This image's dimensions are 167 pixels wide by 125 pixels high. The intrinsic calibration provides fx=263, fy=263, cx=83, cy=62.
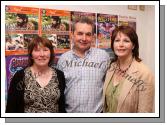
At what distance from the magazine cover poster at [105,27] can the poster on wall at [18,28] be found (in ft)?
1.36

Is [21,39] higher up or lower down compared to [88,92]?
higher up

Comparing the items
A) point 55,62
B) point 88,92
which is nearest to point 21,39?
point 55,62

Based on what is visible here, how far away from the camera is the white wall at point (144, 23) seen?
1668 millimetres

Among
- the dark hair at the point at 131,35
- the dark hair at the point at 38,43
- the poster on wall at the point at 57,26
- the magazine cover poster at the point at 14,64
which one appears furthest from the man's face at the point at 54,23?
the dark hair at the point at 131,35

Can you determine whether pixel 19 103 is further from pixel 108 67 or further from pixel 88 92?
pixel 108 67

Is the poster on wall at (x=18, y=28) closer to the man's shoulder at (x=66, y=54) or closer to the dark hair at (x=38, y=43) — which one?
the dark hair at (x=38, y=43)

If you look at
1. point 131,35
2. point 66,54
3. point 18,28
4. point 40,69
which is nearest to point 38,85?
point 40,69

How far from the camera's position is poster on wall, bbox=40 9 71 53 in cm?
166

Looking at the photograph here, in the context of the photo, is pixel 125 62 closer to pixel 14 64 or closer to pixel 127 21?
pixel 127 21

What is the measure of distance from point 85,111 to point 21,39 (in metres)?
0.61

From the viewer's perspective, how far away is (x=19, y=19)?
1630 millimetres

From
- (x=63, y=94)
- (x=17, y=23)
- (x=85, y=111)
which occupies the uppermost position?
(x=17, y=23)

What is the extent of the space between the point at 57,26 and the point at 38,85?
393mm

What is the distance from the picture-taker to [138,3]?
1.67m
